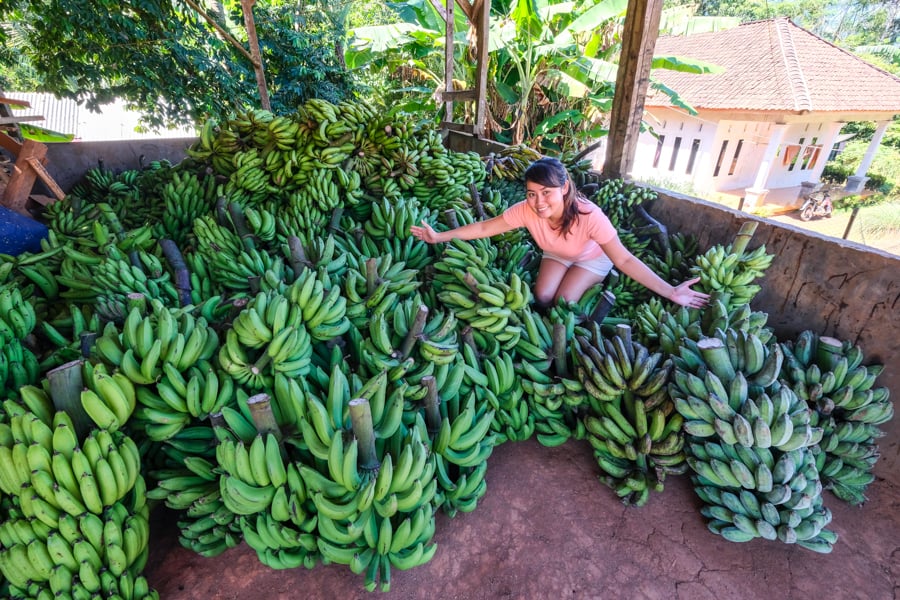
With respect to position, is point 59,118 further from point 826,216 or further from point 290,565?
point 826,216

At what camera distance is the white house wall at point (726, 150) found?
12992mm

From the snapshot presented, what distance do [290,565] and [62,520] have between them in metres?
0.78

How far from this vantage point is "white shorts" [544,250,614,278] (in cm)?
320

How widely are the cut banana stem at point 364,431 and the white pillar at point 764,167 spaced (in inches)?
572

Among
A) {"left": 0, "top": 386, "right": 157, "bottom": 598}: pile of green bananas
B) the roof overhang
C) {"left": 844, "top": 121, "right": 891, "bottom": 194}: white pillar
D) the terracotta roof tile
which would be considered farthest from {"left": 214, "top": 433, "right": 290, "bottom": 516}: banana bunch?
{"left": 844, "top": 121, "right": 891, "bottom": 194}: white pillar

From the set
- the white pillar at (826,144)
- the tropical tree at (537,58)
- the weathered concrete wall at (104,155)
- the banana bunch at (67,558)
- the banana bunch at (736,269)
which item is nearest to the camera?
the banana bunch at (67,558)

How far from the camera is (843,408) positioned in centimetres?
230

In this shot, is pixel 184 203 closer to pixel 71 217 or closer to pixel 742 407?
pixel 71 217

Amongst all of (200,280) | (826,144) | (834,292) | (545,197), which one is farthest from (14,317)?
(826,144)

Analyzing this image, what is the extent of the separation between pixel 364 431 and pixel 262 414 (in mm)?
373

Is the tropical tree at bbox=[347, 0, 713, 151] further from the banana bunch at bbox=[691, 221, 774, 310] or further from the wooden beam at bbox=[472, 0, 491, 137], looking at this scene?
the banana bunch at bbox=[691, 221, 774, 310]

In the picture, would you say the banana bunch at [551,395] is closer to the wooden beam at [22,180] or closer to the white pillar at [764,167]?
the wooden beam at [22,180]

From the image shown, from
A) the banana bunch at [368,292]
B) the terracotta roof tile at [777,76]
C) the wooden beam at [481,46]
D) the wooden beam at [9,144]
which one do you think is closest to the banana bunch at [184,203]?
the banana bunch at [368,292]

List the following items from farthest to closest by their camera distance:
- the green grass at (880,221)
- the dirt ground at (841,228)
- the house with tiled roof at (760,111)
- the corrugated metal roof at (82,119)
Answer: the corrugated metal roof at (82,119)
the house with tiled roof at (760,111)
the green grass at (880,221)
the dirt ground at (841,228)
